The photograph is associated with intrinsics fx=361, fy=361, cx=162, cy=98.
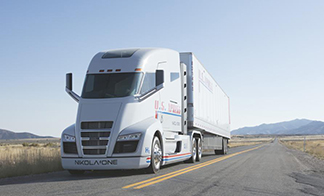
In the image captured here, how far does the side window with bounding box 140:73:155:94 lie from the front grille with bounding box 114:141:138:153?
1656 mm

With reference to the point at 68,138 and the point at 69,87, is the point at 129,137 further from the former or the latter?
the point at 69,87

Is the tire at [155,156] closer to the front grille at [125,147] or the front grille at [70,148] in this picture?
the front grille at [125,147]

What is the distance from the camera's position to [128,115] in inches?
382

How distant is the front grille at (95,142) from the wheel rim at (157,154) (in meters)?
1.57

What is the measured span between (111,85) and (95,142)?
71.8 inches

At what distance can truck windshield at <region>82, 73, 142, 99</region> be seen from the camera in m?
10.2

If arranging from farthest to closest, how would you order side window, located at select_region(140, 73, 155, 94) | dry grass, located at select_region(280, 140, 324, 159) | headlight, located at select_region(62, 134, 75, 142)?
dry grass, located at select_region(280, 140, 324, 159) → side window, located at select_region(140, 73, 155, 94) → headlight, located at select_region(62, 134, 75, 142)

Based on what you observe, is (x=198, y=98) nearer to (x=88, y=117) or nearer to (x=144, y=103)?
(x=144, y=103)

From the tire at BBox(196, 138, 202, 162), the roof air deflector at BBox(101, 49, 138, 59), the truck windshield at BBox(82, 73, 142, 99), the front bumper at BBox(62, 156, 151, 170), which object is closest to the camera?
the front bumper at BBox(62, 156, 151, 170)

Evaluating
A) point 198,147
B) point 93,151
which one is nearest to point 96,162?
point 93,151

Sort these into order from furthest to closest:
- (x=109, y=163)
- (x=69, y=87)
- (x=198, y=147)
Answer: (x=198, y=147) → (x=69, y=87) → (x=109, y=163)

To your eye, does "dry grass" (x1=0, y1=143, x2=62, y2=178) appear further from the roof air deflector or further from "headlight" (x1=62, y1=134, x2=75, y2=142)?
the roof air deflector

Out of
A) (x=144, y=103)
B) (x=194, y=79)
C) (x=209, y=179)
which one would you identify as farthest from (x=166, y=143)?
(x=194, y=79)

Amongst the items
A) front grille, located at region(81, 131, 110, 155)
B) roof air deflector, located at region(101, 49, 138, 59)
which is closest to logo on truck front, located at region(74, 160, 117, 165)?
front grille, located at region(81, 131, 110, 155)
